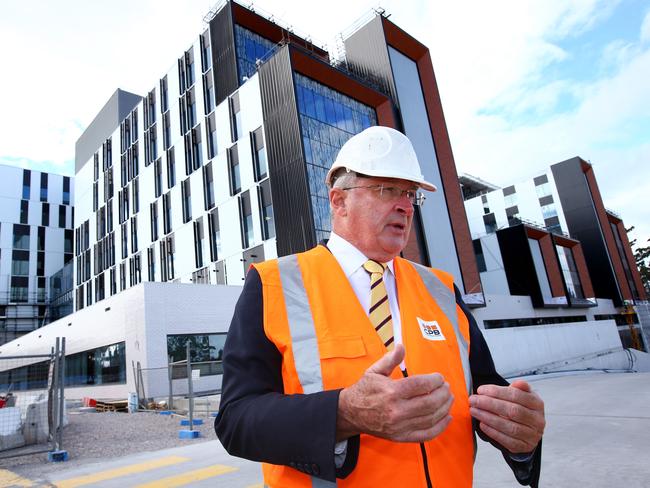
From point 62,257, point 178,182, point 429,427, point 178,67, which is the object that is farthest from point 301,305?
point 62,257

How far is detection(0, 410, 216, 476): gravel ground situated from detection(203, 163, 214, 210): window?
1741 centimetres

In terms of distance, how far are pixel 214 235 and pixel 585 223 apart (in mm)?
45198

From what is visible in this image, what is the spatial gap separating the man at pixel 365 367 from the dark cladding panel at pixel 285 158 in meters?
19.0

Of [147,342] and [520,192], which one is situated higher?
[520,192]

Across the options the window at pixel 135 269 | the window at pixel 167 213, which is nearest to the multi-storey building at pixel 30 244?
the window at pixel 135 269

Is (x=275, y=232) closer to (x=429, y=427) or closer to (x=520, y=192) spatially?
(x=429, y=427)

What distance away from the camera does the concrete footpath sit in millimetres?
3789

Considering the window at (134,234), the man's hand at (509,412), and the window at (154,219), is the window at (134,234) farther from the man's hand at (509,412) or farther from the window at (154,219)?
the man's hand at (509,412)

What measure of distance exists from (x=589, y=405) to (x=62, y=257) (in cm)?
6100

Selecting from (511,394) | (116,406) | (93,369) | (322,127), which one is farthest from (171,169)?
(511,394)

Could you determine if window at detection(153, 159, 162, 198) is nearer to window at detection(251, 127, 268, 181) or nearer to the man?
window at detection(251, 127, 268, 181)

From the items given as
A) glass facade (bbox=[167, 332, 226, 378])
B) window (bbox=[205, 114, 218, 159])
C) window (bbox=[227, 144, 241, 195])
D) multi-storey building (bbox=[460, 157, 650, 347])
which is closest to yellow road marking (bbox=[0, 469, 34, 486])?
glass facade (bbox=[167, 332, 226, 378])

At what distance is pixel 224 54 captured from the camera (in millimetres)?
29125

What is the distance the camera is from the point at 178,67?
3388cm
